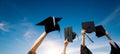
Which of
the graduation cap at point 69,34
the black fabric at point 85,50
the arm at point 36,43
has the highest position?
the graduation cap at point 69,34

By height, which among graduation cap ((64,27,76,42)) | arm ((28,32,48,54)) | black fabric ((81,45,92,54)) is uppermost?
graduation cap ((64,27,76,42))

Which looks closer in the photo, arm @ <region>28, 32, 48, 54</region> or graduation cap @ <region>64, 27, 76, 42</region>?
arm @ <region>28, 32, 48, 54</region>

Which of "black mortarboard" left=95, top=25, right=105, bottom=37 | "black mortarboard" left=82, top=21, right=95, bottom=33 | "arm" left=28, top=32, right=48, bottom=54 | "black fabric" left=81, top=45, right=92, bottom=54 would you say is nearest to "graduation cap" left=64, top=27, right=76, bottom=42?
"black mortarboard" left=82, top=21, right=95, bottom=33

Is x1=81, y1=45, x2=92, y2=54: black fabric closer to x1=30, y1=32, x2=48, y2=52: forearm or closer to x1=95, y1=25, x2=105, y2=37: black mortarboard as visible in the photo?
x1=95, y1=25, x2=105, y2=37: black mortarboard

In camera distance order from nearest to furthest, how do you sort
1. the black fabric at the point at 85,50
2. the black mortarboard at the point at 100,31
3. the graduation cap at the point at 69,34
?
the black fabric at the point at 85,50, the graduation cap at the point at 69,34, the black mortarboard at the point at 100,31

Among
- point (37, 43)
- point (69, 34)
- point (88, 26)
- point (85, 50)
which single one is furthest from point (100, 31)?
point (37, 43)

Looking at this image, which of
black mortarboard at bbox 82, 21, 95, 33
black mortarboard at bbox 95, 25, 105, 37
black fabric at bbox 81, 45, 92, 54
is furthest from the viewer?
black mortarboard at bbox 95, 25, 105, 37

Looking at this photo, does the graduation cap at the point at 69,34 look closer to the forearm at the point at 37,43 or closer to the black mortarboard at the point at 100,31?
the black mortarboard at the point at 100,31

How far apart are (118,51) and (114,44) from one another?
40 centimetres

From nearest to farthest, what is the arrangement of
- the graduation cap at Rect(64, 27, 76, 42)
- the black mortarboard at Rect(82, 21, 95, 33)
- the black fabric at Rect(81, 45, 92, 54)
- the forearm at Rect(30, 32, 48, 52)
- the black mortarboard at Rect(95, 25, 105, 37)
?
the forearm at Rect(30, 32, 48, 52) < the black fabric at Rect(81, 45, 92, 54) < the graduation cap at Rect(64, 27, 76, 42) < the black mortarboard at Rect(82, 21, 95, 33) < the black mortarboard at Rect(95, 25, 105, 37)

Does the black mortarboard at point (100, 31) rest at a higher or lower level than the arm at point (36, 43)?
higher

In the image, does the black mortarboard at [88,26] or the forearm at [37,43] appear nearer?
the forearm at [37,43]

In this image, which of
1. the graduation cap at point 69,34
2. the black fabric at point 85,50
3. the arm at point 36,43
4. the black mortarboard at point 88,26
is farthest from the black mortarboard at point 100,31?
the arm at point 36,43

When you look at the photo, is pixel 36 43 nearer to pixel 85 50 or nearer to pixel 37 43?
pixel 37 43
